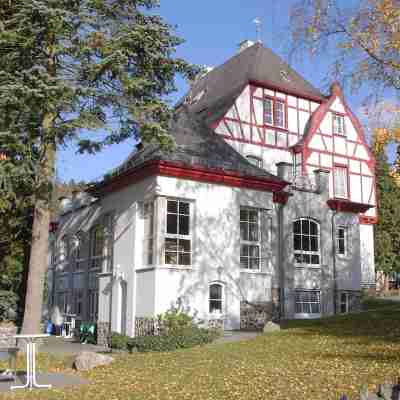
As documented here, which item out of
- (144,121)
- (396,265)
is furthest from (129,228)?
(396,265)

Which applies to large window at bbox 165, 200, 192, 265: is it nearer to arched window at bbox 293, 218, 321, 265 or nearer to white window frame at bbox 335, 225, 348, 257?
arched window at bbox 293, 218, 321, 265

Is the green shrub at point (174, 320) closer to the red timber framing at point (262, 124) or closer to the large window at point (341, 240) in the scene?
the large window at point (341, 240)

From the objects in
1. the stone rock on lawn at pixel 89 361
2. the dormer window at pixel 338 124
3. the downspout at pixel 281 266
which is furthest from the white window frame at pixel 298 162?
the stone rock on lawn at pixel 89 361

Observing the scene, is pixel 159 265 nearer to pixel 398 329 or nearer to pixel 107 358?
pixel 107 358

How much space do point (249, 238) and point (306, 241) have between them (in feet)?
11.7

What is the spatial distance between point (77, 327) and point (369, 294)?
50.6ft

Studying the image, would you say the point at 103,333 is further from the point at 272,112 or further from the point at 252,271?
Result: the point at 272,112

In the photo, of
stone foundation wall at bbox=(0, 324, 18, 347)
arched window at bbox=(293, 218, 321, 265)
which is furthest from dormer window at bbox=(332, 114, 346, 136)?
stone foundation wall at bbox=(0, 324, 18, 347)

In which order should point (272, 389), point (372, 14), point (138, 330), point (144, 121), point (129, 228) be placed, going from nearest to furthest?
point (272, 389)
point (372, 14)
point (144, 121)
point (138, 330)
point (129, 228)

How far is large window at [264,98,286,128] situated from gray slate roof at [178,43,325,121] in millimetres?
852

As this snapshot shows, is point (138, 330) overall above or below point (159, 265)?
below

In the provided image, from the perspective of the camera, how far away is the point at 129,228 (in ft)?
61.9

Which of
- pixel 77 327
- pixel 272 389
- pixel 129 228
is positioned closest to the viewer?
pixel 272 389

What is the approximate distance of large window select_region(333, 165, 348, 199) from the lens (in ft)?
99.8
